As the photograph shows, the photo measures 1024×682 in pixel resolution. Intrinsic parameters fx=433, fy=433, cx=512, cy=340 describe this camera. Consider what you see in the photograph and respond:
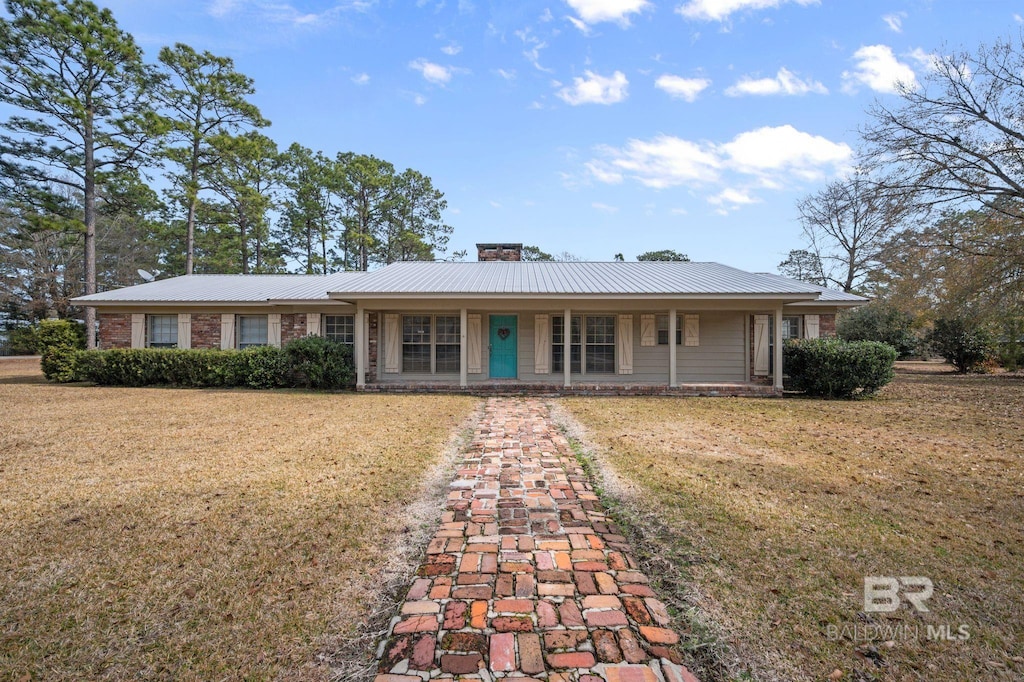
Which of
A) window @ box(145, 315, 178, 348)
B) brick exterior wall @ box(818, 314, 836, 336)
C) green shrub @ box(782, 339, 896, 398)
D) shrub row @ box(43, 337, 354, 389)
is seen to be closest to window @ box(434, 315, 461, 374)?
shrub row @ box(43, 337, 354, 389)

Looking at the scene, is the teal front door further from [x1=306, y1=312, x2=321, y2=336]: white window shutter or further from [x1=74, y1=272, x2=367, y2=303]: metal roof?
[x1=306, y1=312, x2=321, y2=336]: white window shutter

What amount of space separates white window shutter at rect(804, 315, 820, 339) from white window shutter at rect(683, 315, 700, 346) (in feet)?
13.8

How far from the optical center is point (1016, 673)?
1887 mm

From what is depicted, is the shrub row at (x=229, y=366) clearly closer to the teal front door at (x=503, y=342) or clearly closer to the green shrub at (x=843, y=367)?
the teal front door at (x=503, y=342)

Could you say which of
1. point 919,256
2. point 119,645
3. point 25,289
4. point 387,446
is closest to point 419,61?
point 387,446

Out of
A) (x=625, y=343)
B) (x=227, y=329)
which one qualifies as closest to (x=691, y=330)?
(x=625, y=343)

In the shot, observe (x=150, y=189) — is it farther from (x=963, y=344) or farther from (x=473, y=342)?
(x=963, y=344)

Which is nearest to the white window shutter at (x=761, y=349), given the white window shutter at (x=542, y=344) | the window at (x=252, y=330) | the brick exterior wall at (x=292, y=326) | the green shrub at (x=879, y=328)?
the white window shutter at (x=542, y=344)

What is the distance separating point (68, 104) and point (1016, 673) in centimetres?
2490

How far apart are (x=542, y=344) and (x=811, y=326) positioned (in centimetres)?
865

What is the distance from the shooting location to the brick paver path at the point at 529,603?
1.89 m

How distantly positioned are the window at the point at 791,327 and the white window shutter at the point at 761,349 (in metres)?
1.73

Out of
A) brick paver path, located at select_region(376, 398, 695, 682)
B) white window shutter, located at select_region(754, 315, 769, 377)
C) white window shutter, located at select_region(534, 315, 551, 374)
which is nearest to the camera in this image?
brick paver path, located at select_region(376, 398, 695, 682)

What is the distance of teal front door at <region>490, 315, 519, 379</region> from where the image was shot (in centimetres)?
1238
